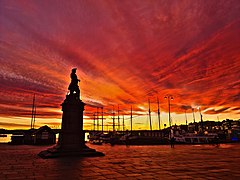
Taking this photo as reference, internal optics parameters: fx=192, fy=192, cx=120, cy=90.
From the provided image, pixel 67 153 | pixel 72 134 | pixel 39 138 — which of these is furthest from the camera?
pixel 39 138

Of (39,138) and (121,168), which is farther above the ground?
(39,138)

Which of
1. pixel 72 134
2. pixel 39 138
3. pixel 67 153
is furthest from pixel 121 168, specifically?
pixel 39 138

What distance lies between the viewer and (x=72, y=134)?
17.0 m

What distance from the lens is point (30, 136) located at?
4144 cm

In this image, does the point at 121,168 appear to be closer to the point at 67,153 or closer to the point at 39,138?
the point at 67,153

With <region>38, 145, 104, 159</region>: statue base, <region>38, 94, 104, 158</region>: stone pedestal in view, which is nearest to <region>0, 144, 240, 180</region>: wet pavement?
<region>38, 145, 104, 159</region>: statue base

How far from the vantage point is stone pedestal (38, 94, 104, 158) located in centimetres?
1625

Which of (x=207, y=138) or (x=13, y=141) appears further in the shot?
(x=207, y=138)

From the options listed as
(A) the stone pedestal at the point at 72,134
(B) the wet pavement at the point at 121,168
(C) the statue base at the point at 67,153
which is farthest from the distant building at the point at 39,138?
(B) the wet pavement at the point at 121,168

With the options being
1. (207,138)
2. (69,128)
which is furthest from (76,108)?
(207,138)

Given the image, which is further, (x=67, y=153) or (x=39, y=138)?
(x=39, y=138)

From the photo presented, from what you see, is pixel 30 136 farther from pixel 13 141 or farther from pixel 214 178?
pixel 214 178

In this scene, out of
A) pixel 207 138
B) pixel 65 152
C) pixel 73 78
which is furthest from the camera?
pixel 207 138

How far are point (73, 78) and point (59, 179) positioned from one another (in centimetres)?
1295
